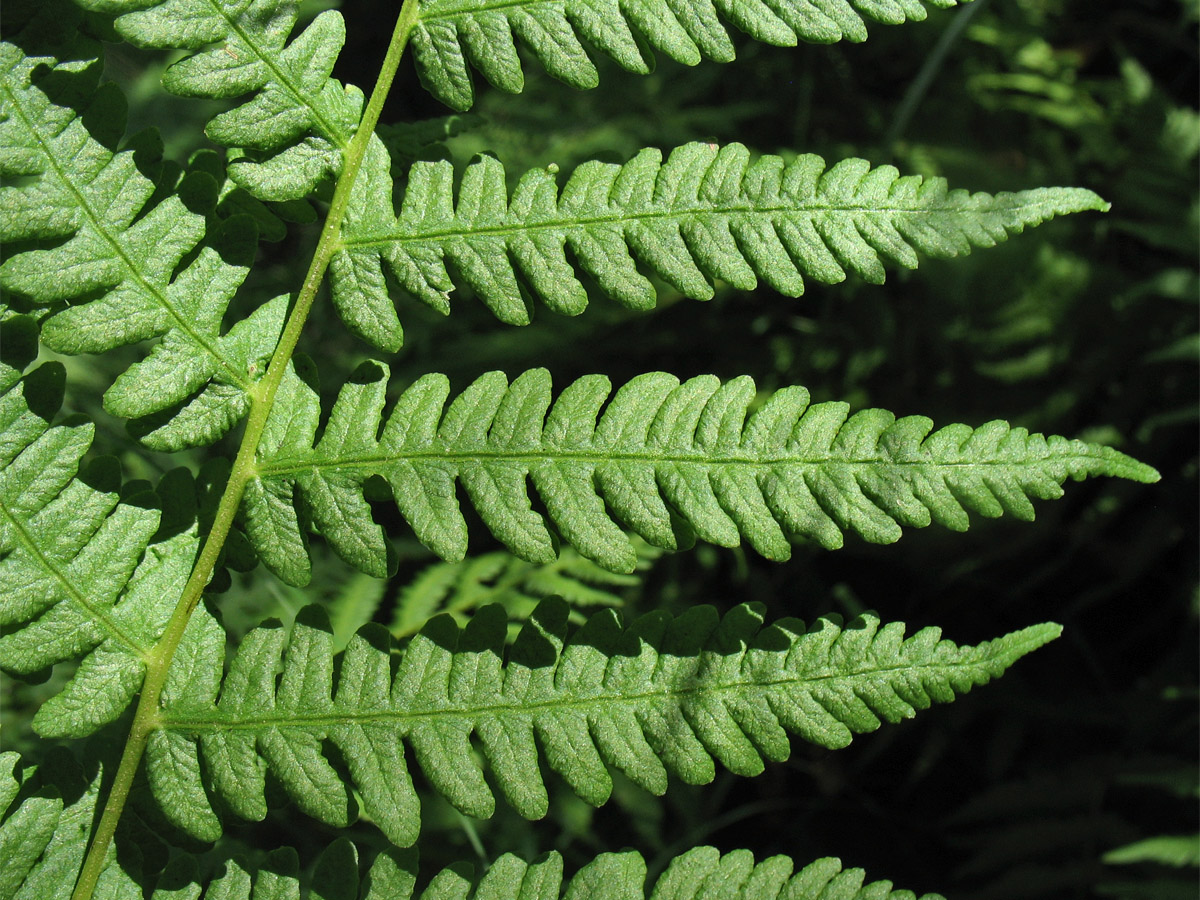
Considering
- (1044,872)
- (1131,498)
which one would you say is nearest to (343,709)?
(1044,872)

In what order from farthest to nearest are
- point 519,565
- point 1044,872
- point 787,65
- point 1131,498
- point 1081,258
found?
point 787,65 < point 1081,258 < point 1131,498 < point 1044,872 < point 519,565

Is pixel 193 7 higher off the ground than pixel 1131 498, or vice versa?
pixel 193 7

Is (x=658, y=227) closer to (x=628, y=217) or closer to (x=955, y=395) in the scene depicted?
(x=628, y=217)

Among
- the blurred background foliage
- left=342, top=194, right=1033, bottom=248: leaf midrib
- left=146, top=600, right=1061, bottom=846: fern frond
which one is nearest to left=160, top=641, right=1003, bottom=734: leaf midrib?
left=146, top=600, right=1061, bottom=846: fern frond

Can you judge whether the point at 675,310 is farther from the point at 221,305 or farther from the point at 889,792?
the point at 221,305

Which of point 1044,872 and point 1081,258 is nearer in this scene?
point 1044,872

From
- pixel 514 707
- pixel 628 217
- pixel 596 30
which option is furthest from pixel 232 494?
pixel 596 30

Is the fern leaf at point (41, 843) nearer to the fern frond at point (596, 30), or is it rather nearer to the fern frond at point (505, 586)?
the fern frond at point (505, 586)
